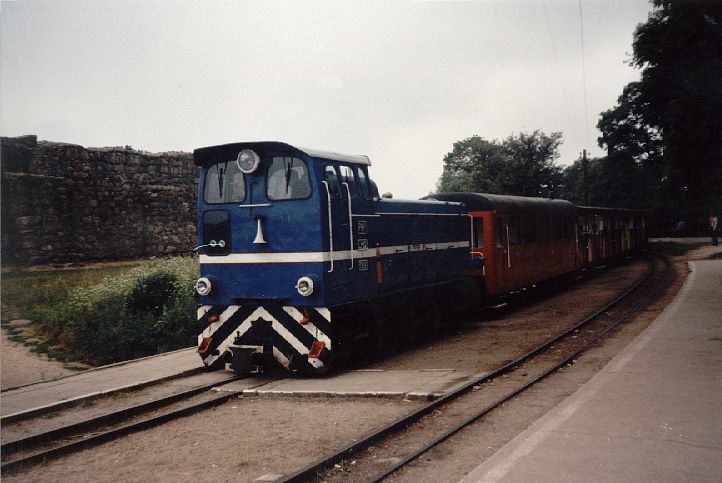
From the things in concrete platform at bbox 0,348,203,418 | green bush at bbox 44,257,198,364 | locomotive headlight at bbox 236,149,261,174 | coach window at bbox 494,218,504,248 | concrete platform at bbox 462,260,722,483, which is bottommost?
concrete platform at bbox 0,348,203,418

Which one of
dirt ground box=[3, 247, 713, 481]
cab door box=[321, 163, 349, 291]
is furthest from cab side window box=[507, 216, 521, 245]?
cab door box=[321, 163, 349, 291]

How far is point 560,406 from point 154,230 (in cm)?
1482

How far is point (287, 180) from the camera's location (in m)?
9.11

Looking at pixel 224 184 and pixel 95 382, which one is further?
pixel 224 184

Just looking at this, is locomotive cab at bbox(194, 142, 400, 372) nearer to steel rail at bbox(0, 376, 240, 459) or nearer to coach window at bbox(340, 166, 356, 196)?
coach window at bbox(340, 166, 356, 196)

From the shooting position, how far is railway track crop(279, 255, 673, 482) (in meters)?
5.42

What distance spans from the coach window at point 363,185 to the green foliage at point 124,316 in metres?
5.27

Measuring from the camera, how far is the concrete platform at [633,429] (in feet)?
16.1

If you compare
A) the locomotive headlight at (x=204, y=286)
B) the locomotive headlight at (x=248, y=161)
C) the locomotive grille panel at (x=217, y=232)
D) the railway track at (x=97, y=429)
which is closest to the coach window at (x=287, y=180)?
the locomotive headlight at (x=248, y=161)

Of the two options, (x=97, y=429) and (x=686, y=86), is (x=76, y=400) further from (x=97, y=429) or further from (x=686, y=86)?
(x=686, y=86)

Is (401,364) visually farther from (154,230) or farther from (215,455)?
(154,230)

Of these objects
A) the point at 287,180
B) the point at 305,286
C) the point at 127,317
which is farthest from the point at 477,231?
the point at 127,317

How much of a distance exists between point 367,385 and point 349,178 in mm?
3292

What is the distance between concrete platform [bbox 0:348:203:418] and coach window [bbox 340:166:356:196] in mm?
3746
